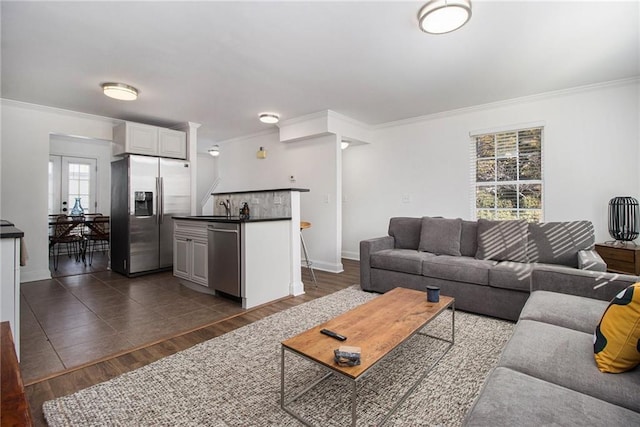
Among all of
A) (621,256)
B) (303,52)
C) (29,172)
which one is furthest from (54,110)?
(621,256)

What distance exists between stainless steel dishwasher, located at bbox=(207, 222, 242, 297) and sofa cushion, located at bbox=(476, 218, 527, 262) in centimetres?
269

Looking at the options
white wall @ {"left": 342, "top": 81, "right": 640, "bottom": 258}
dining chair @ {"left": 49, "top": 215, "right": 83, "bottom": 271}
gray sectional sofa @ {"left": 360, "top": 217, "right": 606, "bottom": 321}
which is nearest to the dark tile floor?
dining chair @ {"left": 49, "top": 215, "right": 83, "bottom": 271}

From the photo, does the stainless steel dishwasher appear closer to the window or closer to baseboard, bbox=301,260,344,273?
baseboard, bbox=301,260,344,273

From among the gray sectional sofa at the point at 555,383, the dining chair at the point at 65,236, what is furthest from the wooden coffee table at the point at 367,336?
the dining chair at the point at 65,236

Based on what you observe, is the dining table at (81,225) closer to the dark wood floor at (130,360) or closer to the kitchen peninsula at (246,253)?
the kitchen peninsula at (246,253)

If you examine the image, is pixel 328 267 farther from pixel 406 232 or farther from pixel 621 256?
pixel 621 256

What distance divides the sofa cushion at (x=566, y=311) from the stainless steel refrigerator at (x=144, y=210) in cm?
497

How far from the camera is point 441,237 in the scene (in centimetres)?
358

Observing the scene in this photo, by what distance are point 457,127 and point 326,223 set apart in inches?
101

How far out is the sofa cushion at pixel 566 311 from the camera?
5.33 feet

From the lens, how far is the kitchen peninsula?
3127 mm

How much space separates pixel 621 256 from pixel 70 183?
9.64m

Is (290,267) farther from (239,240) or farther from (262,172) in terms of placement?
(262,172)

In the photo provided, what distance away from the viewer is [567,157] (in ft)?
12.3
